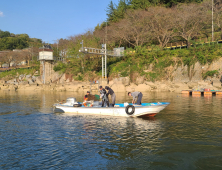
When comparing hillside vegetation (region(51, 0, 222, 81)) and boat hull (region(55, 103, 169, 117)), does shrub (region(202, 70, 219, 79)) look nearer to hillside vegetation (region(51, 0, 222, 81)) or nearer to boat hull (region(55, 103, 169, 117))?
Answer: hillside vegetation (region(51, 0, 222, 81))

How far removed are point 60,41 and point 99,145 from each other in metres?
73.4

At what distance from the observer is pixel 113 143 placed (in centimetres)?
999

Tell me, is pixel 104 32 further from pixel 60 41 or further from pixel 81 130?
pixel 81 130

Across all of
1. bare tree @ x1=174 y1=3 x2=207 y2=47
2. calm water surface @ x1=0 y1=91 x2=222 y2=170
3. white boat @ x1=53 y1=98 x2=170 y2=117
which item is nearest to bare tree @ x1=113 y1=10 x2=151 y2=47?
bare tree @ x1=174 y1=3 x2=207 y2=47

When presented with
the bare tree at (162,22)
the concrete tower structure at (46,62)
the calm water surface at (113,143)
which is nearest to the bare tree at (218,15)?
the bare tree at (162,22)

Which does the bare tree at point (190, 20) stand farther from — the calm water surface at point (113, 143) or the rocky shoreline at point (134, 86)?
the calm water surface at point (113, 143)

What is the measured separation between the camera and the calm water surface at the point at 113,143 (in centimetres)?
787

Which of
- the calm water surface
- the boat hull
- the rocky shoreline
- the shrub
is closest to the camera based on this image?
the calm water surface

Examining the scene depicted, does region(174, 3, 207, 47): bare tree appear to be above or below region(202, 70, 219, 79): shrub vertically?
above

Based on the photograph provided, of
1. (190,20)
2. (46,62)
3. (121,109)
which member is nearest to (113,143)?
(121,109)

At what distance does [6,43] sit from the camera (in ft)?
299

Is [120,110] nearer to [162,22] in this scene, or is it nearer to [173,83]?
[173,83]

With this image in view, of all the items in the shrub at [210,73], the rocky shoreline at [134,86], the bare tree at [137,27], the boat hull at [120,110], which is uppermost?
the bare tree at [137,27]

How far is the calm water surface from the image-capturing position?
787cm
